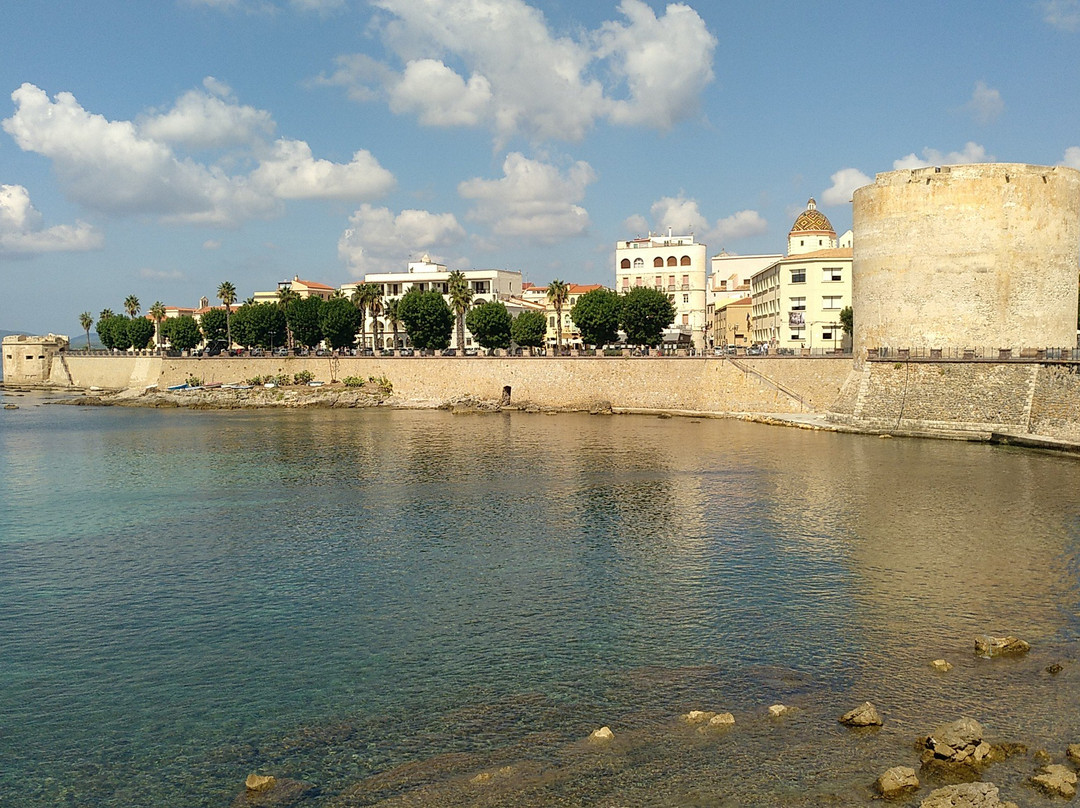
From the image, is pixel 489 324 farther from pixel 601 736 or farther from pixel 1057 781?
pixel 1057 781

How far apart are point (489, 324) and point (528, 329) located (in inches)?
140

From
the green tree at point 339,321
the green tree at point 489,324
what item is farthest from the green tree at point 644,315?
the green tree at point 339,321

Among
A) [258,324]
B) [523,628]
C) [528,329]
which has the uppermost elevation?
[258,324]

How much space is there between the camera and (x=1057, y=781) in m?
12.2

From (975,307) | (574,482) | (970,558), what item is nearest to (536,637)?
(970,558)

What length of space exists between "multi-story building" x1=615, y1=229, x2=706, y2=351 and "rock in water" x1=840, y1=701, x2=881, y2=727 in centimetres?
8541

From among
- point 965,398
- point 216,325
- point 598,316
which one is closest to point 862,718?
point 965,398

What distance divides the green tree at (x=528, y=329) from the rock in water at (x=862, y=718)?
67.9m

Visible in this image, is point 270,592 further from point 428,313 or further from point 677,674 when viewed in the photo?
point 428,313

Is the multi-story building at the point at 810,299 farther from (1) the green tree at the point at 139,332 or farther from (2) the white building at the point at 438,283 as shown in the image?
(1) the green tree at the point at 139,332

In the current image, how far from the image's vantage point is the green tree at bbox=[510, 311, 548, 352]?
8119 centimetres

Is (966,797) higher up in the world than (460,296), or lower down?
lower down

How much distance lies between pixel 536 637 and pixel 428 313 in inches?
2571

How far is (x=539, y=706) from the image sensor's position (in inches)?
597
